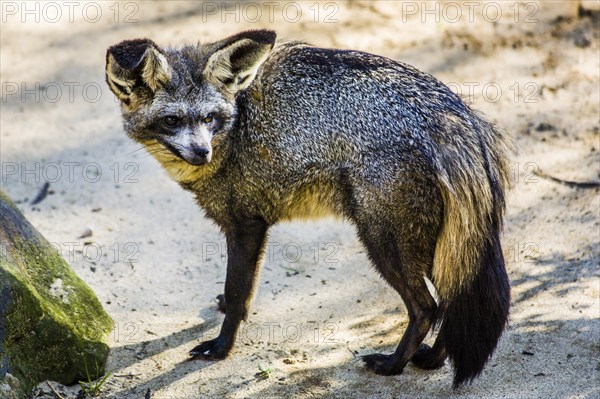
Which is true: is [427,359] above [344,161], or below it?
below

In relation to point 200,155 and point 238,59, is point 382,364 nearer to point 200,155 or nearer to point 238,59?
point 200,155

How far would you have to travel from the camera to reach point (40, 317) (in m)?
5.67

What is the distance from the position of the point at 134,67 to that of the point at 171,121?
24.1 inches

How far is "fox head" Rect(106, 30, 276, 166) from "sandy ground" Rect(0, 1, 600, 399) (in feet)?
5.58

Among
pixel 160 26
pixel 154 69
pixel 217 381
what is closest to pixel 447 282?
pixel 217 381

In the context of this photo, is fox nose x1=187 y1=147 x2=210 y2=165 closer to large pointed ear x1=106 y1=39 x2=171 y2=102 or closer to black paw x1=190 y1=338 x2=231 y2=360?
large pointed ear x1=106 y1=39 x2=171 y2=102

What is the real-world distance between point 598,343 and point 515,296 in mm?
929

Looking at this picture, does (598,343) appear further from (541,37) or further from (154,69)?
(541,37)

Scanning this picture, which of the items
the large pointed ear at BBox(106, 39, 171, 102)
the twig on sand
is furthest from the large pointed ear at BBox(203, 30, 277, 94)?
the twig on sand

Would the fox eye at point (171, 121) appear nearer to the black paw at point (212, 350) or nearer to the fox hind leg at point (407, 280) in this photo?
the fox hind leg at point (407, 280)

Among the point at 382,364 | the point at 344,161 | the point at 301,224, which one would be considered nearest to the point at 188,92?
the point at 344,161

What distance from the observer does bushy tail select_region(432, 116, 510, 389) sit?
19.2 ft

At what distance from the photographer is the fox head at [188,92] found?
613 centimetres

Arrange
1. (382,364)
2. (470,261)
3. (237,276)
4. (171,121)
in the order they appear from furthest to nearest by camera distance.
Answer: (237,276), (382,364), (171,121), (470,261)
